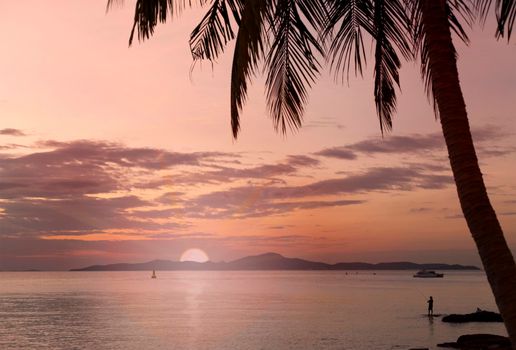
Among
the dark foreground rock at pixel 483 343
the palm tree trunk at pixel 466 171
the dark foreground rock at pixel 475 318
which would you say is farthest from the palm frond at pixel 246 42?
the dark foreground rock at pixel 475 318

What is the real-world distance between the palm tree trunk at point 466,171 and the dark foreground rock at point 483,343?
37085 millimetres

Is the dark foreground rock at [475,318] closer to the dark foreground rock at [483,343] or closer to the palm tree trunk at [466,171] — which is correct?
the dark foreground rock at [483,343]

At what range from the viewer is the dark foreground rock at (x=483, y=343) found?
42125 millimetres

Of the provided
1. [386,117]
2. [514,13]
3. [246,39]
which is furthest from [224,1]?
[514,13]

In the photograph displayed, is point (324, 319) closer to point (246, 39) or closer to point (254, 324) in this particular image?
point (254, 324)

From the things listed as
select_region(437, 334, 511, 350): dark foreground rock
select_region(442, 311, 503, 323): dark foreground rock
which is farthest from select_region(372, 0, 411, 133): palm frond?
select_region(442, 311, 503, 323): dark foreground rock

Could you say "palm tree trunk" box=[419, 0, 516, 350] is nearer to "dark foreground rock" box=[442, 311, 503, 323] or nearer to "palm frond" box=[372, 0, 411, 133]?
"palm frond" box=[372, 0, 411, 133]

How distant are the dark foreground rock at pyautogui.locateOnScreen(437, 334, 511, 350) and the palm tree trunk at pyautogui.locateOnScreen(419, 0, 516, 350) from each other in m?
37.1

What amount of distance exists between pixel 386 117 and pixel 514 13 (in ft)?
20.8

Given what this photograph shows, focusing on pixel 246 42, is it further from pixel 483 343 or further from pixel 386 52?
pixel 483 343

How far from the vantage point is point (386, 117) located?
45.0ft

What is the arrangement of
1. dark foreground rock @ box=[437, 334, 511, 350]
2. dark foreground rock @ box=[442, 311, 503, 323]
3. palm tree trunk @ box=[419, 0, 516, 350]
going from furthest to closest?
1. dark foreground rock @ box=[442, 311, 503, 323]
2. dark foreground rock @ box=[437, 334, 511, 350]
3. palm tree trunk @ box=[419, 0, 516, 350]

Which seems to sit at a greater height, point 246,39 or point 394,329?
point 246,39

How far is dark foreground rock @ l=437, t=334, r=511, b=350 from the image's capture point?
4212 cm
